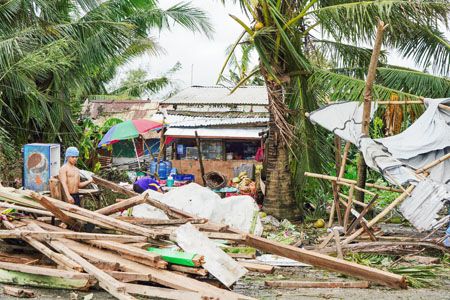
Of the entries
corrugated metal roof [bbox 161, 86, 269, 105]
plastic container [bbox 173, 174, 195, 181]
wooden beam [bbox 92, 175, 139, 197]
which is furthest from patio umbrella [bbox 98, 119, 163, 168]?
wooden beam [bbox 92, 175, 139, 197]

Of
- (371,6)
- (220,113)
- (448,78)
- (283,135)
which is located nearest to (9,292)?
(283,135)

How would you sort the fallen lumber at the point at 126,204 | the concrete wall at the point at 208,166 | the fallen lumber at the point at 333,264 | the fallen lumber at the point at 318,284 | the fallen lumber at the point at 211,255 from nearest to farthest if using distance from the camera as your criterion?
the fallen lumber at the point at 211,255
the fallen lumber at the point at 333,264
the fallen lumber at the point at 318,284
the fallen lumber at the point at 126,204
the concrete wall at the point at 208,166

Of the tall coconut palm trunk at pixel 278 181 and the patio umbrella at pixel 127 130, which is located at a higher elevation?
the patio umbrella at pixel 127 130

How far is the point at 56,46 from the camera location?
15.2m

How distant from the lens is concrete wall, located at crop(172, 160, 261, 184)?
20.8 meters

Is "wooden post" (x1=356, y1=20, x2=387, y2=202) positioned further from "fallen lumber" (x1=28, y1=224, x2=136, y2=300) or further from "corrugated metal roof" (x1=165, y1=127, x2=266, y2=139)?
"corrugated metal roof" (x1=165, y1=127, x2=266, y2=139)

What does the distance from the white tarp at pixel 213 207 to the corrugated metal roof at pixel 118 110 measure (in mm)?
14256

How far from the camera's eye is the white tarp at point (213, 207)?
37.4 ft

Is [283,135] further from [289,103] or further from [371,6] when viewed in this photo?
[371,6]

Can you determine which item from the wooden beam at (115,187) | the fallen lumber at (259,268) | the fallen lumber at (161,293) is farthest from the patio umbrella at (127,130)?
the fallen lumber at (161,293)

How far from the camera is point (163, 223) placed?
31.3 feet

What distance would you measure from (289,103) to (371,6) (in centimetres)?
272

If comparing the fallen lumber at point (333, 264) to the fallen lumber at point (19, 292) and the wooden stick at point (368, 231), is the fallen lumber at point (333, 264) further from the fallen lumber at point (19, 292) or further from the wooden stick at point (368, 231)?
the fallen lumber at point (19, 292)

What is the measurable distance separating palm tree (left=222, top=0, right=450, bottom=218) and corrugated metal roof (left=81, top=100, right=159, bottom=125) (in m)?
12.5
